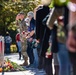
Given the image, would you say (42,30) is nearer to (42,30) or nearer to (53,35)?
(42,30)

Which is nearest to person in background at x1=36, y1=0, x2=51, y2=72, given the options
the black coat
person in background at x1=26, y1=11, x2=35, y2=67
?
the black coat

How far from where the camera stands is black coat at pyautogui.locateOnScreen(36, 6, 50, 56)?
21.3 ft

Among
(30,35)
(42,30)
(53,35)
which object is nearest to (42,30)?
(42,30)

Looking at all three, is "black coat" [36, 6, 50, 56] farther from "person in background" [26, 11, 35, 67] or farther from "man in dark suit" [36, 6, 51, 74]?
"person in background" [26, 11, 35, 67]

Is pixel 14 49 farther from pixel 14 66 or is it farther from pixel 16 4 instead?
pixel 14 66

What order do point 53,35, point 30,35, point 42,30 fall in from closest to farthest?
point 53,35 → point 42,30 → point 30,35

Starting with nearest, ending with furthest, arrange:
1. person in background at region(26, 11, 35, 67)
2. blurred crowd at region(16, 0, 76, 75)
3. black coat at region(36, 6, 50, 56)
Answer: blurred crowd at region(16, 0, 76, 75) < black coat at region(36, 6, 50, 56) < person in background at region(26, 11, 35, 67)

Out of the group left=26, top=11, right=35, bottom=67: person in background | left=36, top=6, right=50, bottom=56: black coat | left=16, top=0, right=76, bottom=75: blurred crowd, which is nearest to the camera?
left=16, top=0, right=76, bottom=75: blurred crowd

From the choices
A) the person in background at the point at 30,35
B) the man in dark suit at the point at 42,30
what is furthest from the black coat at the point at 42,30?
the person in background at the point at 30,35

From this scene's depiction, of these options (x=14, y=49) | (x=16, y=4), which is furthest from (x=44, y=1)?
(x=16, y=4)

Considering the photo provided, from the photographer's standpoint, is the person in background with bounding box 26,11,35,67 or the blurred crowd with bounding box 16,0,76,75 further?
the person in background with bounding box 26,11,35,67

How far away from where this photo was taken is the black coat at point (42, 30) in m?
6.50

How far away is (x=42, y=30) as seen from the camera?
7.03 m

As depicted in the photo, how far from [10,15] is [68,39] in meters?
25.4
